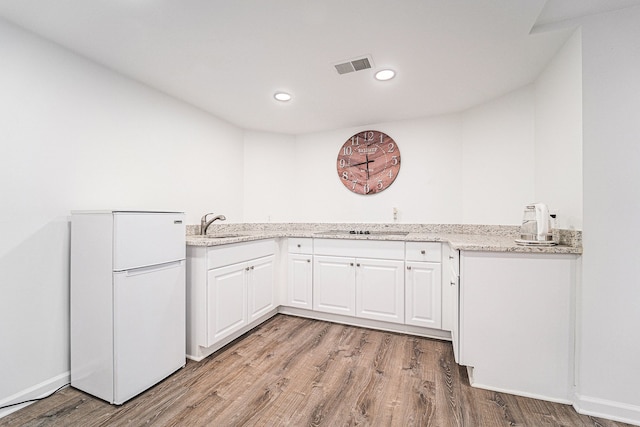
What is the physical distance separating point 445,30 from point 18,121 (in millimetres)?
2579

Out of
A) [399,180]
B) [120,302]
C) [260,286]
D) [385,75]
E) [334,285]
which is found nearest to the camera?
[120,302]

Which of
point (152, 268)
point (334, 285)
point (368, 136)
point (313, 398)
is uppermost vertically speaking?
point (368, 136)

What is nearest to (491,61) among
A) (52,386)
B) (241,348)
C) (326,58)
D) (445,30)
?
(445,30)

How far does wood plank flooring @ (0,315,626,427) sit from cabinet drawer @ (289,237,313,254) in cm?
101

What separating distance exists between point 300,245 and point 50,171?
2.05 m

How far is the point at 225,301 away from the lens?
7.65ft

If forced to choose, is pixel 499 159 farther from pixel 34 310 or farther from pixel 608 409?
pixel 34 310

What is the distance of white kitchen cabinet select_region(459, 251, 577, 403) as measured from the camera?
168 centimetres

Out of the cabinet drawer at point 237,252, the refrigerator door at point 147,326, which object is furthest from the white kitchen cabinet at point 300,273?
the refrigerator door at point 147,326

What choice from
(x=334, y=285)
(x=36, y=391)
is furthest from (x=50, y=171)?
(x=334, y=285)

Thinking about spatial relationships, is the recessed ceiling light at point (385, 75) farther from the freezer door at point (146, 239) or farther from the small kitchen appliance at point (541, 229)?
the freezer door at point (146, 239)

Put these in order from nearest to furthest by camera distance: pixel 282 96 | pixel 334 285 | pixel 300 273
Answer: pixel 282 96 < pixel 334 285 < pixel 300 273

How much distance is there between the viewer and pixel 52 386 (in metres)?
1.75

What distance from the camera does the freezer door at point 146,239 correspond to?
165cm
